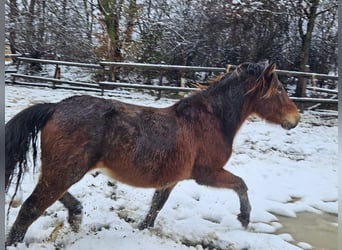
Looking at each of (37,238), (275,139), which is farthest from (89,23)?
(275,139)

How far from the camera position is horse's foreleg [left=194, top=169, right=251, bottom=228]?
169 cm

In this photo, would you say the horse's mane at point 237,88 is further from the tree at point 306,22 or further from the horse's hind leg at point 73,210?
the horse's hind leg at point 73,210

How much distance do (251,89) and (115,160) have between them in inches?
32.0

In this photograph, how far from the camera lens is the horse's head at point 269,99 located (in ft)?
5.82

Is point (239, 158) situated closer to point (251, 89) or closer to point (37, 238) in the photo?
point (251, 89)

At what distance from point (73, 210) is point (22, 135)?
1.57 feet

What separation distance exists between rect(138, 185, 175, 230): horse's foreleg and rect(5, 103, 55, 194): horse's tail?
2.20ft

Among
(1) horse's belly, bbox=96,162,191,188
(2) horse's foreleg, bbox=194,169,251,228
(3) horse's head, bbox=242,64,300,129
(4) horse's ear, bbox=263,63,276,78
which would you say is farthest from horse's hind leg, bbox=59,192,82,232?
(4) horse's ear, bbox=263,63,276,78

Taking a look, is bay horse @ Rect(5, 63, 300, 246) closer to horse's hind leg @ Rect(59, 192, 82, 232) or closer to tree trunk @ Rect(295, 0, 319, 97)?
horse's hind leg @ Rect(59, 192, 82, 232)

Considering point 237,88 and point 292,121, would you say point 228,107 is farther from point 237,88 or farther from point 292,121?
point 292,121

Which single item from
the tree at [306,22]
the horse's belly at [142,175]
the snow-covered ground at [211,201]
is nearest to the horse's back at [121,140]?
the horse's belly at [142,175]

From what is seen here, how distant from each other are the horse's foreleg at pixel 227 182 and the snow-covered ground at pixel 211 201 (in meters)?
0.07

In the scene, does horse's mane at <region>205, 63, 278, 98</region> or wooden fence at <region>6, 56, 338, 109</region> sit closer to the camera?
horse's mane at <region>205, 63, 278, 98</region>

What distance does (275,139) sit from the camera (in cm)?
262
